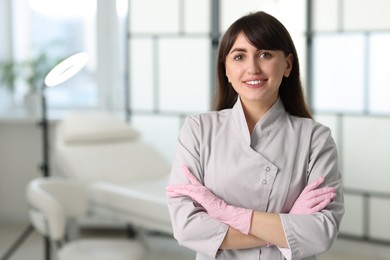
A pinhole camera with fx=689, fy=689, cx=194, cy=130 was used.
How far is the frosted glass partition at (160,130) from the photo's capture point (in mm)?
4531

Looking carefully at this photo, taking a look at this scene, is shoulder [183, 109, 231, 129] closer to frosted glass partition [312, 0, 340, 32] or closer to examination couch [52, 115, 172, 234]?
examination couch [52, 115, 172, 234]

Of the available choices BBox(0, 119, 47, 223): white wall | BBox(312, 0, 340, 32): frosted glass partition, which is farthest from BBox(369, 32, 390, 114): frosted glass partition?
BBox(0, 119, 47, 223): white wall

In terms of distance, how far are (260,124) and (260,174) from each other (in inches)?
5.1

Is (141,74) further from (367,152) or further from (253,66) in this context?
(253,66)

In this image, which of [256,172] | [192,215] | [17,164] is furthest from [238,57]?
[17,164]

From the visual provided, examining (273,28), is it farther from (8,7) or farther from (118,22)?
(8,7)

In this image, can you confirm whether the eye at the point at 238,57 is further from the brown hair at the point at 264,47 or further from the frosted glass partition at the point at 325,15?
the frosted glass partition at the point at 325,15

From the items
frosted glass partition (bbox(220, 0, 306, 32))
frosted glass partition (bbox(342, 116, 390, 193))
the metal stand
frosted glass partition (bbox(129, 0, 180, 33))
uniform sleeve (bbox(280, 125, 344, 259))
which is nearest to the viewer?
uniform sleeve (bbox(280, 125, 344, 259))

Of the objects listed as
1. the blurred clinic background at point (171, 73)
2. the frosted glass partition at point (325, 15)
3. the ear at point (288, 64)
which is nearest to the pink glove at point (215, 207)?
the ear at point (288, 64)

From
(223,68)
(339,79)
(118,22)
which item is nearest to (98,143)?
(118,22)

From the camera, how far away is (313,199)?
1521mm

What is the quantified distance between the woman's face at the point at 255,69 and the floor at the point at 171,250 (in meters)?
2.52

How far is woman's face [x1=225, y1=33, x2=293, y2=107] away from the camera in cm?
157

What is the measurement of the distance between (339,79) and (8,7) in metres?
2.54
